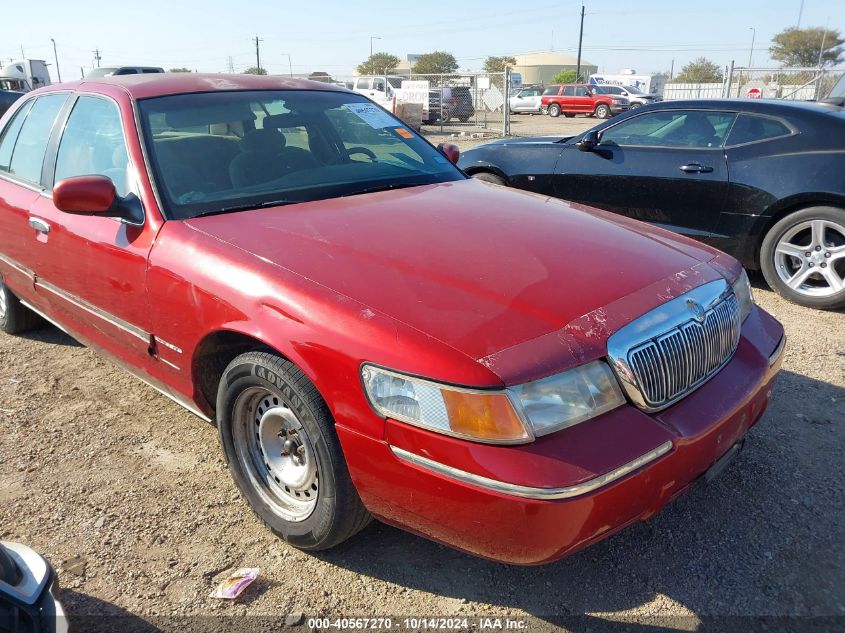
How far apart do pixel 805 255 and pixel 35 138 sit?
513 centimetres

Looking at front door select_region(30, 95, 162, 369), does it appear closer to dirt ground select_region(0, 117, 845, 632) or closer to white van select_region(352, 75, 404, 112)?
dirt ground select_region(0, 117, 845, 632)

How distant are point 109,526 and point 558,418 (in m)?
1.87

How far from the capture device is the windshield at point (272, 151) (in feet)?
9.48

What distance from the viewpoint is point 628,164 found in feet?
18.7

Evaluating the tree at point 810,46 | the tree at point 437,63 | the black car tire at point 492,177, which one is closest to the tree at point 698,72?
the tree at point 810,46

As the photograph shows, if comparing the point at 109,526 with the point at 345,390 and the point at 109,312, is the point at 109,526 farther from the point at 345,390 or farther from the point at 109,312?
the point at 345,390

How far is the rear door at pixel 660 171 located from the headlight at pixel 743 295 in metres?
2.68

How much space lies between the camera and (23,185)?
3.69 metres

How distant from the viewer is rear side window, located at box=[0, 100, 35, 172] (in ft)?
13.1

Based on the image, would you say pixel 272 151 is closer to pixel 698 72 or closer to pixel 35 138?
pixel 35 138

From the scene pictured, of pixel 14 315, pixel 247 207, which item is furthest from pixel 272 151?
pixel 14 315

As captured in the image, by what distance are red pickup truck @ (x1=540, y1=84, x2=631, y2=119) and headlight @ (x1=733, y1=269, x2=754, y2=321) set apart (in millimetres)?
29050

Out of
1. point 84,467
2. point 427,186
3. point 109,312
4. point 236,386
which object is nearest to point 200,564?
point 236,386

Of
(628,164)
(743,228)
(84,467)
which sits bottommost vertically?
(84,467)
